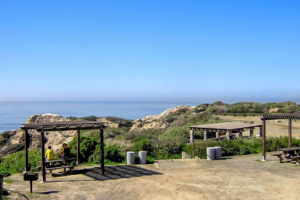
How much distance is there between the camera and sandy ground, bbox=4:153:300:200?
31.8ft

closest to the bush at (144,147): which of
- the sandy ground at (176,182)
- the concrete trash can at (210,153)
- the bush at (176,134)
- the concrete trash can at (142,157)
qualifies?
the concrete trash can at (142,157)

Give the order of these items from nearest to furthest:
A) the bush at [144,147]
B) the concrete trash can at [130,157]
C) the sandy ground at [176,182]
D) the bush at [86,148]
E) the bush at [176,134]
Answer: the sandy ground at [176,182] → the concrete trash can at [130,157] → the bush at [86,148] → the bush at [144,147] → the bush at [176,134]

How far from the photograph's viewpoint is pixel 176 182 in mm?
11180

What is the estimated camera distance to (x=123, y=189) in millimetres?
10367

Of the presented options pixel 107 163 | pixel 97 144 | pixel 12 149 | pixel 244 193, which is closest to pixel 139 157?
pixel 107 163

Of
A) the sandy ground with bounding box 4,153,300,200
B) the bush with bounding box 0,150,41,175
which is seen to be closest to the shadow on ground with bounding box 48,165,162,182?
the sandy ground with bounding box 4,153,300,200

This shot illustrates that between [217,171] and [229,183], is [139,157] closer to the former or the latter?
[217,171]

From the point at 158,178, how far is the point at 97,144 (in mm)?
5431

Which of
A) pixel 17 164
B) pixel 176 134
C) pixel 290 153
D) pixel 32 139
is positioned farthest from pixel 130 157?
pixel 32 139

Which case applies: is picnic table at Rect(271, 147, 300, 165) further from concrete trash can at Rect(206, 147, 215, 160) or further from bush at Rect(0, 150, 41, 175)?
bush at Rect(0, 150, 41, 175)

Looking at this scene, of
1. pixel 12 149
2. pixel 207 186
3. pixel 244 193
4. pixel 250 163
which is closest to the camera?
pixel 244 193

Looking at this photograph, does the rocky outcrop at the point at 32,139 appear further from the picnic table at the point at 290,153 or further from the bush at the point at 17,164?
the picnic table at the point at 290,153

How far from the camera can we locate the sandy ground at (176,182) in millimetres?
9680

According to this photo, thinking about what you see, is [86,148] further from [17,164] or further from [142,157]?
[17,164]
